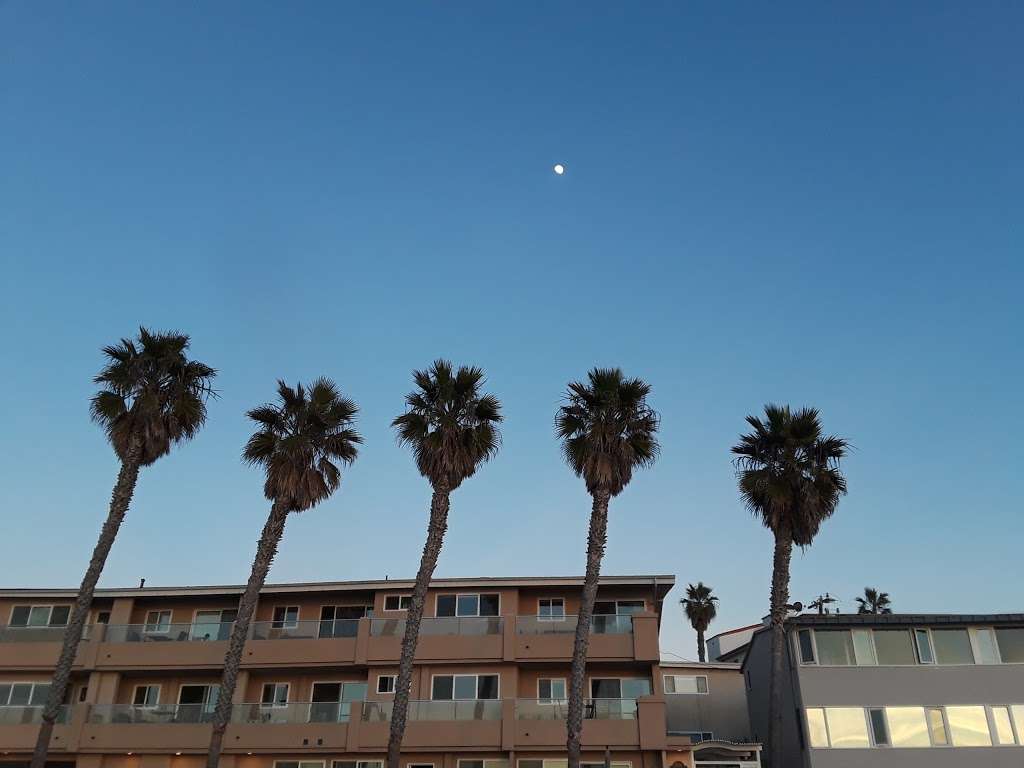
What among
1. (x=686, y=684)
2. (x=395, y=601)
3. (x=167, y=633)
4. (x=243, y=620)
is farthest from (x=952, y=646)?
(x=167, y=633)

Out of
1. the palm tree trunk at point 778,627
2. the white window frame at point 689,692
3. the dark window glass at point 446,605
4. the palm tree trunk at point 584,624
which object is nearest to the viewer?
the palm tree trunk at point 584,624

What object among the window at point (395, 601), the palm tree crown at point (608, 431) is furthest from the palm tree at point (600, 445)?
the window at point (395, 601)

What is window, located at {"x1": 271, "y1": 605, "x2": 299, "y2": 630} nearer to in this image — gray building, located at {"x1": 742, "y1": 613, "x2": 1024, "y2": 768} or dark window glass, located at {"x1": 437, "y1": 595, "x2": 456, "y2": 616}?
dark window glass, located at {"x1": 437, "y1": 595, "x2": 456, "y2": 616}

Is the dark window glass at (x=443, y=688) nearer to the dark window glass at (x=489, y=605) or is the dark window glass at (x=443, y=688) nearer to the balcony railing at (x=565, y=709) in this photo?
the dark window glass at (x=489, y=605)

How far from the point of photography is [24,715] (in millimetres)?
35000

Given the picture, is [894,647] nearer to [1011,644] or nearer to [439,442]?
[1011,644]

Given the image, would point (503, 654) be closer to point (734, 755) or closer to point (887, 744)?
point (734, 755)

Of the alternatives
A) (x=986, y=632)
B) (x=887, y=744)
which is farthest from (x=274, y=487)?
(x=986, y=632)

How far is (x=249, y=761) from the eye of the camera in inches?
1363

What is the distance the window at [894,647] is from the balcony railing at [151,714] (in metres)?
26.5

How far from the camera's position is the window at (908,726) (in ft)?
108

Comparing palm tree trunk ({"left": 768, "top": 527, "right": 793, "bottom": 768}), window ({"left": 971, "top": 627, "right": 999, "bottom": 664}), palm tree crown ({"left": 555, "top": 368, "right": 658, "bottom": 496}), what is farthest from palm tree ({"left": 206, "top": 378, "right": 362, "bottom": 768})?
window ({"left": 971, "top": 627, "right": 999, "bottom": 664})

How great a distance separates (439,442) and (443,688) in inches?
409

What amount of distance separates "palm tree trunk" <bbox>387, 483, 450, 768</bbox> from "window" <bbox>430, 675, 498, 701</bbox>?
12.8 feet
